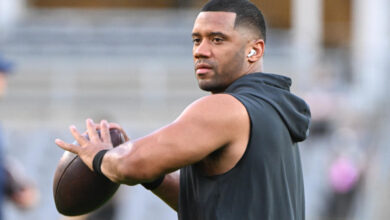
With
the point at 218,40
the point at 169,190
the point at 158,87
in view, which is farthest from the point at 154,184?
the point at 158,87

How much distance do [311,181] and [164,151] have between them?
8.67 meters

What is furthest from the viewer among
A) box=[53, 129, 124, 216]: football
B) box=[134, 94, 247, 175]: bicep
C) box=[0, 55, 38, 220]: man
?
box=[0, 55, 38, 220]: man

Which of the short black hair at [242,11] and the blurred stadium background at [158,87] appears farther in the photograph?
the blurred stadium background at [158,87]

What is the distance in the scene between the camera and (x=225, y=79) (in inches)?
129

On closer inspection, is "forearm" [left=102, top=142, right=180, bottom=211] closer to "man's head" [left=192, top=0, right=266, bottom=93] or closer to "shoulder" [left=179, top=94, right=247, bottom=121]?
"shoulder" [left=179, top=94, right=247, bottom=121]

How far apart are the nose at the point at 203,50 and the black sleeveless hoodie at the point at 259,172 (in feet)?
0.53

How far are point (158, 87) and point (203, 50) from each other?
11.0 metres

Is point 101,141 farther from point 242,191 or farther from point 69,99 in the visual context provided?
point 69,99

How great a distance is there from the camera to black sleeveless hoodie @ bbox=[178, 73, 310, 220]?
10.3 ft

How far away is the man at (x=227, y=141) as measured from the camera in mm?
3033

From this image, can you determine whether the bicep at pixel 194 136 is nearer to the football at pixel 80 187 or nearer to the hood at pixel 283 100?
the hood at pixel 283 100

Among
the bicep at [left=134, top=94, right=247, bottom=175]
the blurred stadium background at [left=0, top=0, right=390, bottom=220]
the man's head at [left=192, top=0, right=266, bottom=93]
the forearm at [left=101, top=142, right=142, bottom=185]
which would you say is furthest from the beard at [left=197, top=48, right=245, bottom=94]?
the blurred stadium background at [left=0, top=0, right=390, bottom=220]

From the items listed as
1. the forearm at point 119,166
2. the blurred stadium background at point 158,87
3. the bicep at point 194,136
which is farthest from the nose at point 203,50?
the blurred stadium background at point 158,87

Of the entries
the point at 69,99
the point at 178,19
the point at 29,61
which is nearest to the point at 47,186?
the point at 69,99
